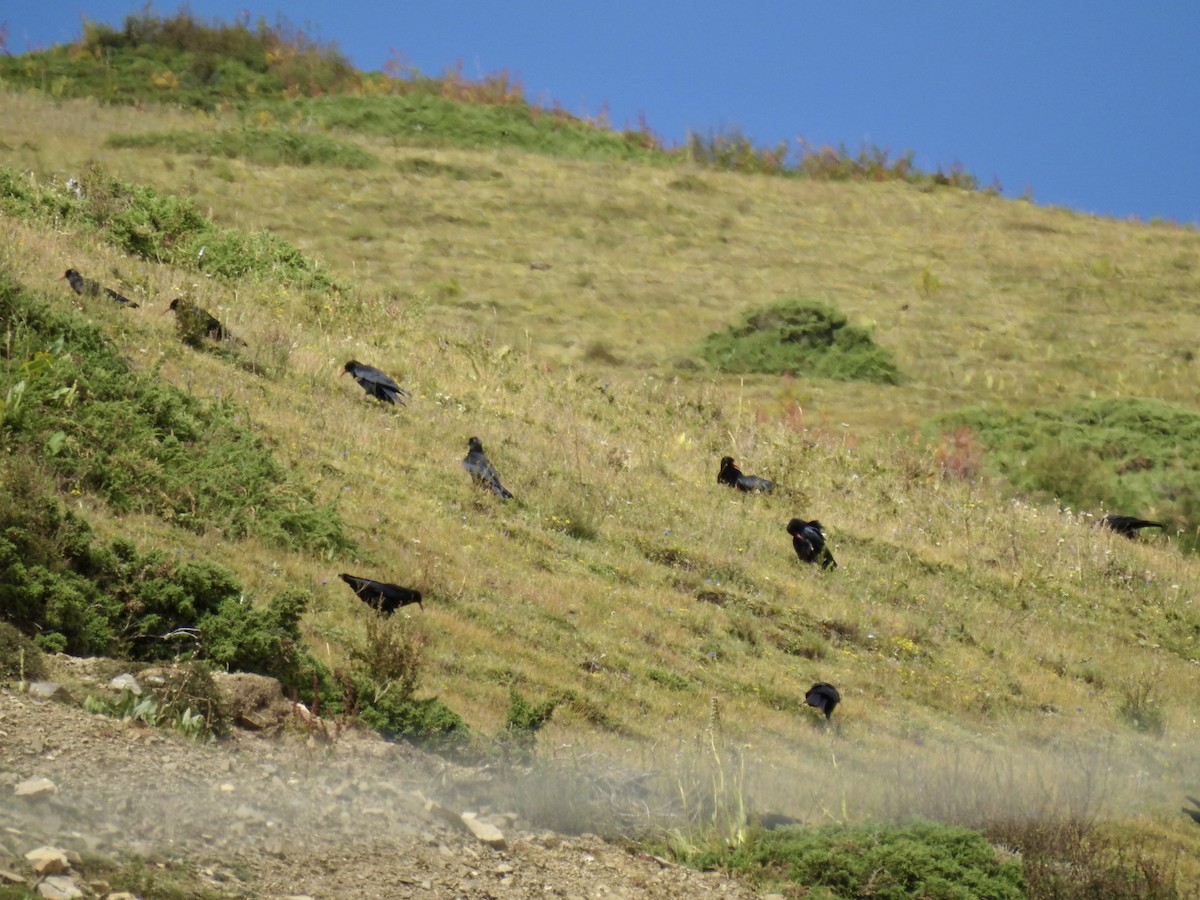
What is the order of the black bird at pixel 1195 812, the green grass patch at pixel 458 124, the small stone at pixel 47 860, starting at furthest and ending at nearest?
the green grass patch at pixel 458 124 < the black bird at pixel 1195 812 < the small stone at pixel 47 860

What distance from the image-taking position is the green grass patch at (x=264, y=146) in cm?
3045

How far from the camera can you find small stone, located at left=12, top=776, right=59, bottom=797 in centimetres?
469

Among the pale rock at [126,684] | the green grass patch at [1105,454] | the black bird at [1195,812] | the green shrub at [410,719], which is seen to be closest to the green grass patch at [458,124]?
the green grass patch at [1105,454]

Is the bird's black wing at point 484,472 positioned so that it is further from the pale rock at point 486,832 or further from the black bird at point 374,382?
the pale rock at point 486,832

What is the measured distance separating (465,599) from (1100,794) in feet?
14.7

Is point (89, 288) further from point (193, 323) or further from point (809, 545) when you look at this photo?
point (809, 545)

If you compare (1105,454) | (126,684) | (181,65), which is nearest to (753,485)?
(1105,454)

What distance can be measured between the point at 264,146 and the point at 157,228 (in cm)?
1351

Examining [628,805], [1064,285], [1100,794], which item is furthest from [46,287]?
[1064,285]

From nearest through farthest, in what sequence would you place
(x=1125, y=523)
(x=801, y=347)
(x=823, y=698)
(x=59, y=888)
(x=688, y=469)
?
1. (x=59, y=888)
2. (x=823, y=698)
3. (x=688, y=469)
4. (x=1125, y=523)
5. (x=801, y=347)

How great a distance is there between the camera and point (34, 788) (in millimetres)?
4715

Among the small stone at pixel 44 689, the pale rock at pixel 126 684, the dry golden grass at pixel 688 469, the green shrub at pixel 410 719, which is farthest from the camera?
the dry golden grass at pixel 688 469

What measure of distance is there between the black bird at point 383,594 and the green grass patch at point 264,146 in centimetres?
2333

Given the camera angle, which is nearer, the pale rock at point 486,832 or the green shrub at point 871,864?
the pale rock at point 486,832
